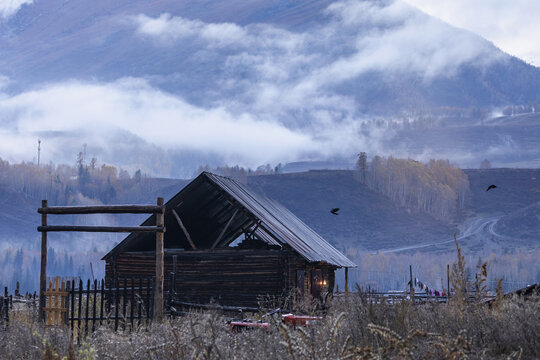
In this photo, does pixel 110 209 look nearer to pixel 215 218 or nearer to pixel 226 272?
pixel 226 272

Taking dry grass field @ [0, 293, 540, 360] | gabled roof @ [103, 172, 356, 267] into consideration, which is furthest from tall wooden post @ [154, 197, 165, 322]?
gabled roof @ [103, 172, 356, 267]

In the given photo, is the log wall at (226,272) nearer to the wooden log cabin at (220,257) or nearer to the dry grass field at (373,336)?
the wooden log cabin at (220,257)

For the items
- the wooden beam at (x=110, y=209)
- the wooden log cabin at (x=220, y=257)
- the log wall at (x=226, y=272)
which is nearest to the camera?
the wooden beam at (x=110, y=209)

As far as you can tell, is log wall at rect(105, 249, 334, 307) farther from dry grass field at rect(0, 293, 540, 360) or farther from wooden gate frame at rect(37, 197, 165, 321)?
dry grass field at rect(0, 293, 540, 360)

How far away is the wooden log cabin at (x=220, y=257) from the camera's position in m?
25.9

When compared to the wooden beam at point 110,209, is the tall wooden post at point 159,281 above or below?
below

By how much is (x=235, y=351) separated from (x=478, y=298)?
12.9 ft

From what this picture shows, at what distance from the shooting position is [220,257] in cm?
2700

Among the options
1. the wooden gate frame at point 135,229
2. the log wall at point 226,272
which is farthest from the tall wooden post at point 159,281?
the log wall at point 226,272

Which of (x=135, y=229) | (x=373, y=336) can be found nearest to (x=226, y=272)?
(x=135, y=229)

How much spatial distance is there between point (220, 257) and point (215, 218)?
109 inches

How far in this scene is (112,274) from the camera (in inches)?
1107

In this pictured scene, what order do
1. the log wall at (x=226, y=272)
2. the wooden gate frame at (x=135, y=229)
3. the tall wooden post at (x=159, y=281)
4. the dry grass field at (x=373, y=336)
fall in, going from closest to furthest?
the dry grass field at (x=373, y=336)
the tall wooden post at (x=159, y=281)
the wooden gate frame at (x=135, y=229)
the log wall at (x=226, y=272)

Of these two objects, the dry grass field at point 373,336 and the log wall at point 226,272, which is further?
the log wall at point 226,272
